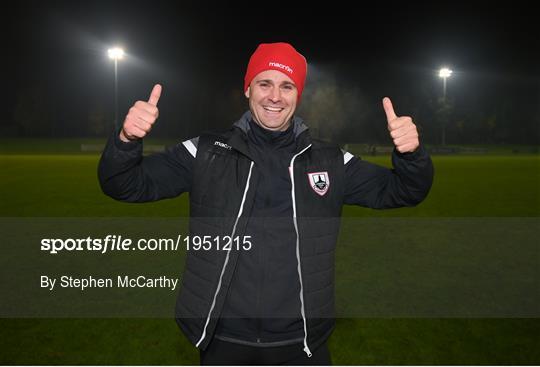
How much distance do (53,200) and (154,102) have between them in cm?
1132

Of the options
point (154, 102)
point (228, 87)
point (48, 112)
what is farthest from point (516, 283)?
point (48, 112)

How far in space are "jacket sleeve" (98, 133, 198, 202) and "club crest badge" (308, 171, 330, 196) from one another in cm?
63

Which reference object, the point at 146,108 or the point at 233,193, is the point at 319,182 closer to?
the point at 233,193

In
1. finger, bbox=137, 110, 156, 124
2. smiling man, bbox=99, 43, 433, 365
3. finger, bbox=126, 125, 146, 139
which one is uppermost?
finger, bbox=137, 110, 156, 124

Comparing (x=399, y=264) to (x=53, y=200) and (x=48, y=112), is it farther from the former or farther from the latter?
(x=48, y=112)

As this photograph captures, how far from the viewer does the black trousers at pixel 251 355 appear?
7.98 ft

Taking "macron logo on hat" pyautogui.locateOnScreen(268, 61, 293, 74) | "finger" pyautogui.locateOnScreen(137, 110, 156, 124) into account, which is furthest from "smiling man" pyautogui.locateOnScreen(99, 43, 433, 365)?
"macron logo on hat" pyautogui.locateOnScreen(268, 61, 293, 74)

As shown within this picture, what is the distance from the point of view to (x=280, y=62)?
2.78 meters

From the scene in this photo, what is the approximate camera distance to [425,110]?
8000 cm

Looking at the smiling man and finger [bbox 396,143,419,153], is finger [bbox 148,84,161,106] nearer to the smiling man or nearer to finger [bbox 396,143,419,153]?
the smiling man

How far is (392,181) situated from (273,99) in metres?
0.81

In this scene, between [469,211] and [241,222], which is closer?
[241,222]

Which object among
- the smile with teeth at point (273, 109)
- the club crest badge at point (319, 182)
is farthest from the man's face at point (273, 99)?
the club crest badge at point (319, 182)

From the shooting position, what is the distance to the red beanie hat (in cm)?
278
